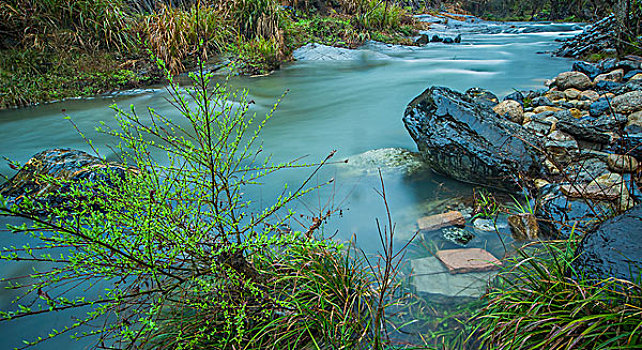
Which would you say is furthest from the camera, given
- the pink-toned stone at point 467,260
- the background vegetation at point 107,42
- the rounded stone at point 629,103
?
the background vegetation at point 107,42

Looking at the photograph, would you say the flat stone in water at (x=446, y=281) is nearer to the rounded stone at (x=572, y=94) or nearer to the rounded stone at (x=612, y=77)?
the rounded stone at (x=572, y=94)

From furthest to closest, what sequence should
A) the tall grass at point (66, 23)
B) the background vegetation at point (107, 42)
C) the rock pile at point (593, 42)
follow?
the rock pile at point (593, 42)
the tall grass at point (66, 23)
the background vegetation at point (107, 42)

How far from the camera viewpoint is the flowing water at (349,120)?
3621 mm

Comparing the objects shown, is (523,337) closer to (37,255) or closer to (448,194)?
(448,194)

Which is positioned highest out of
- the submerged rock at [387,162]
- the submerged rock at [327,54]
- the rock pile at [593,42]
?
the submerged rock at [327,54]

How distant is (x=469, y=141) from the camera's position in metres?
3.96

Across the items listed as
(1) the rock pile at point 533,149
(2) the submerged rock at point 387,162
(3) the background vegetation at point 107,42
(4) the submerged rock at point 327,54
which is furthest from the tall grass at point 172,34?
(1) the rock pile at point 533,149

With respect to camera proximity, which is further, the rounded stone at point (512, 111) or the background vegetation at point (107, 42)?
the background vegetation at point (107, 42)

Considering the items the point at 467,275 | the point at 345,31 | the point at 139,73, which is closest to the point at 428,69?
the point at 345,31

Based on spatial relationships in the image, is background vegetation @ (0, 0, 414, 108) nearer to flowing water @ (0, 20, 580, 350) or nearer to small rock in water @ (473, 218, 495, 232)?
flowing water @ (0, 20, 580, 350)

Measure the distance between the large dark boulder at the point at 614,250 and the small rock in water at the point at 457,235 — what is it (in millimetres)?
1059

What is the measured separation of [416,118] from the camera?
4406 mm

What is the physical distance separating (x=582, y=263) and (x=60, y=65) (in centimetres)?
1054

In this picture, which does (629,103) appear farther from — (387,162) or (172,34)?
(172,34)
